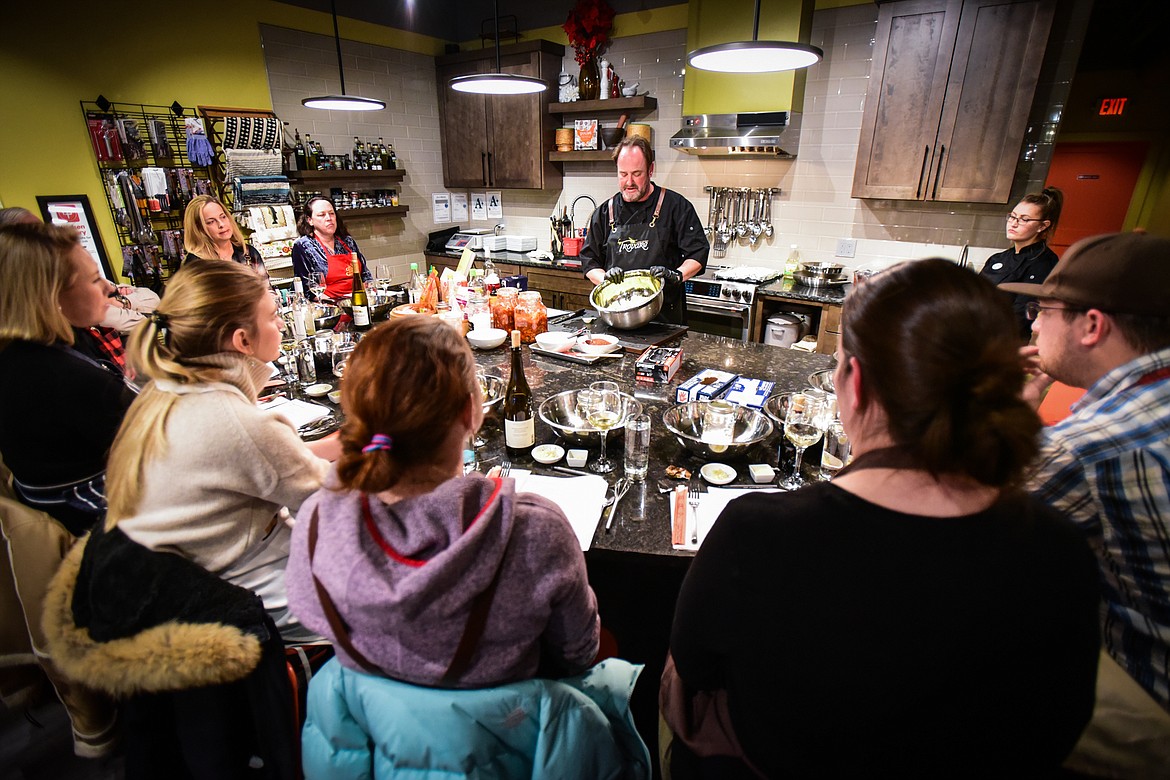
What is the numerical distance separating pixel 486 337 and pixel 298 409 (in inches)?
34.6

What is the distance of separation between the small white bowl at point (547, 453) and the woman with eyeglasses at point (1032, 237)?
2.93 meters

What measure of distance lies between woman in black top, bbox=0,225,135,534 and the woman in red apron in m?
2.28

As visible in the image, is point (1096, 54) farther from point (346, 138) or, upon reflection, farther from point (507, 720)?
point (507, 720)

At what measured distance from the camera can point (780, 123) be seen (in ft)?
13.2

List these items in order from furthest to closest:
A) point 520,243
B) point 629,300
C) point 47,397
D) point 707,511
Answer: point 520,243, point 629,300, point 47,397, point 707,511

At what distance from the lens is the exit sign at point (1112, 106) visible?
23.6 ft

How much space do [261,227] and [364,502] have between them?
440 centimetres

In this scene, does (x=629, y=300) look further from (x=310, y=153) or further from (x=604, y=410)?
(x=310, y=153)

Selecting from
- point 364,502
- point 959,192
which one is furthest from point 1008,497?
point 959,192

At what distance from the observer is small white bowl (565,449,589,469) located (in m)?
1.72

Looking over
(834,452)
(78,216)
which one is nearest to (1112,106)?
(834,452)

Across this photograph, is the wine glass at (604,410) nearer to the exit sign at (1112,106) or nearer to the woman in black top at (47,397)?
the woman in black top at (47,397)

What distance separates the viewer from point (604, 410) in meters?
1.98

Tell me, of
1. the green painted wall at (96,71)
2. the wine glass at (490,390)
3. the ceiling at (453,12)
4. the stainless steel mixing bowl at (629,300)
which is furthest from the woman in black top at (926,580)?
the ceiling at (453,12)
